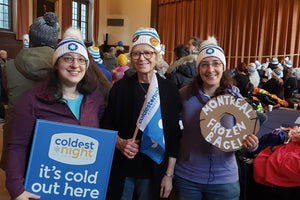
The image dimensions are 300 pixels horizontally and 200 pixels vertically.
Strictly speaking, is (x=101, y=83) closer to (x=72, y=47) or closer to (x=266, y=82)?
(x=72, y=47)

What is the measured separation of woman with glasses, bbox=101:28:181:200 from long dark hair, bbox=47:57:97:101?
133mm

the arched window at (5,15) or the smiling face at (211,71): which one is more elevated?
the arched window at (5,15)

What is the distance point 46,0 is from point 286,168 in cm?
1147

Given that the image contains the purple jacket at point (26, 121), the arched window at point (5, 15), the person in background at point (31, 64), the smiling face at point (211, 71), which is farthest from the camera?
the arched window at point (5, 15)

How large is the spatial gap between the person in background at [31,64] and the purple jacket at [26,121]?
484 millimetres

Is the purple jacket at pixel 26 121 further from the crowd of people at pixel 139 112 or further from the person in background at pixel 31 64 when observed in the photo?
the person in background at pixel 31 64

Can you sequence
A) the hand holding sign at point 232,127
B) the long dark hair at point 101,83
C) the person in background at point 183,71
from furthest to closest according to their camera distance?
the person in background at point 183,71 → the long dark hair at point 101,83 → the hand holding sign at point 232,127

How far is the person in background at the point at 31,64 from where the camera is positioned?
5.92 feet

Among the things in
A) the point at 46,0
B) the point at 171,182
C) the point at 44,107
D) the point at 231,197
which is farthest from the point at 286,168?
the point at 46,0

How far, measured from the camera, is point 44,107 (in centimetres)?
131

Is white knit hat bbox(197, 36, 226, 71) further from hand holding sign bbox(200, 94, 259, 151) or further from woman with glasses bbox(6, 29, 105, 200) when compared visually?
woman with glasses bbox(6, 29, 105, 200)

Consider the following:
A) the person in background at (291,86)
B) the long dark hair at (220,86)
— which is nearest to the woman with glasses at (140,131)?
the long dark hair at (220,86)

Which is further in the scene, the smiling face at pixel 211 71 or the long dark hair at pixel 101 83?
the long dark hair at pixel 101 83

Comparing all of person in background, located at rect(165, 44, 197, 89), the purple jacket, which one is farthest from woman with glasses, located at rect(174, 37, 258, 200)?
person in background, located at rect(165, 44, 197, 89)
